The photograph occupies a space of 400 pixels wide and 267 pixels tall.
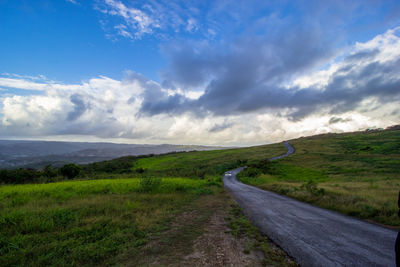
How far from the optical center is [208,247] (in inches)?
262

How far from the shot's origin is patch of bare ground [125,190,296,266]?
5633 mm

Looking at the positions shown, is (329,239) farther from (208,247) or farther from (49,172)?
(49,172)

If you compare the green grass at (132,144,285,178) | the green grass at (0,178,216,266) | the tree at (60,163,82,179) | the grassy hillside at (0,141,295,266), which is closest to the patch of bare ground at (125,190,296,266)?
the grassy hillside at (0,141,295,266)

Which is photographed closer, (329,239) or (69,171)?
(329,239)

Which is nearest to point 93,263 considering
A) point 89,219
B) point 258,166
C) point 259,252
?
point 89,219

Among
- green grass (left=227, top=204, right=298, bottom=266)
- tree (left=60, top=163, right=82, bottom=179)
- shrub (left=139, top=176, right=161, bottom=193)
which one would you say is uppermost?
green grass (left=227, top=204, right=298, bottom=266)

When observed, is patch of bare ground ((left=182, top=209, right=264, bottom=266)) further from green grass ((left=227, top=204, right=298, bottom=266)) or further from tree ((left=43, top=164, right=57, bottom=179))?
tree ((left=43, top=164, right=57, bottom=179))

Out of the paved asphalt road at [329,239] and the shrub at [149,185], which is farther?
the shrub at [149,185]

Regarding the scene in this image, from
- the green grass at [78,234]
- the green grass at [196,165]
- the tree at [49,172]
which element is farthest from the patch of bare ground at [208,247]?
the tree at [49,172]

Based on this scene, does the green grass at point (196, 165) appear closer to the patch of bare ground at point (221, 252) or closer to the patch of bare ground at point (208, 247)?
the patch of bare ground at point (208, 247)

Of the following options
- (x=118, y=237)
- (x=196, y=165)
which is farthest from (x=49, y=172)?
(x=196, y=165)

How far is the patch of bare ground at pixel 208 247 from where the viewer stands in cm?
563

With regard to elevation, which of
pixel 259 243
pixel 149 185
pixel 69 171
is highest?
pixel 259 243

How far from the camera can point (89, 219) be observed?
30.8ft
